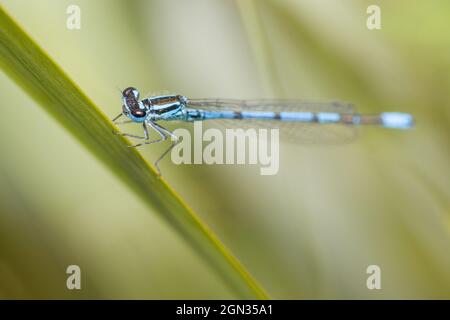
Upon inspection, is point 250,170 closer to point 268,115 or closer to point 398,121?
point 268,115

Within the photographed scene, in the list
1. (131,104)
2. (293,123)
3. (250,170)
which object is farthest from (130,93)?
(293,123)

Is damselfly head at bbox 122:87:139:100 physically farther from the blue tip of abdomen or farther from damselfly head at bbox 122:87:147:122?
the blue tip of abdomen

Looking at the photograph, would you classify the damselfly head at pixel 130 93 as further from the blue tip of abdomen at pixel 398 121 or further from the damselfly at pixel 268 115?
the blue tip of abdomen at pixel 398 121

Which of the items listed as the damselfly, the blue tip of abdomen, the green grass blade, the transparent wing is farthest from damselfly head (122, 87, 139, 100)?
the blue tip of abdomen

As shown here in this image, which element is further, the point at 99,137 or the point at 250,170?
the point at 250,170

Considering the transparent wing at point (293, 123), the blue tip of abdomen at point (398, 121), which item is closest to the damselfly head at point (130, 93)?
the transparent wing at point (293, 123)
